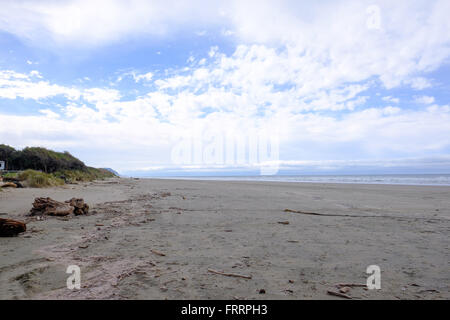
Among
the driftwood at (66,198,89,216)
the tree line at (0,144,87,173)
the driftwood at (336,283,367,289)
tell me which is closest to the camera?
the driftwood at (336,283,367,289)

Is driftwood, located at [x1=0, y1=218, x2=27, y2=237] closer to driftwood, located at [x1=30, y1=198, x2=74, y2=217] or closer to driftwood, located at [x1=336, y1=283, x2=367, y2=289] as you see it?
driftwood, located at [x1=30, y1=198, x2=74, y2=217]

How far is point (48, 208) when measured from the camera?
602 cm

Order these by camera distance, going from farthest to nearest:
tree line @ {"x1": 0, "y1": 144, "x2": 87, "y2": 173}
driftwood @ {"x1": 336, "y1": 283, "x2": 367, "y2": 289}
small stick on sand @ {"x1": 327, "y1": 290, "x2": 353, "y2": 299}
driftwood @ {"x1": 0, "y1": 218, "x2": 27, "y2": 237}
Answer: tree line @ {"x1": 0, "y1": 144, "x2": 87, "y2": 173}
driftwood @ {"x1": 0, "y1": 218, "x2": 27, "y2": 237}
driftwood @ {"x1": 336, "y1": 283, "x2": 367, "y2": 289}
small stick on sand @ {"x1": 327, "y1": 290, "x2": 353, "y2": 299}

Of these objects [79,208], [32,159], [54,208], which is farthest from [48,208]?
[32,159]

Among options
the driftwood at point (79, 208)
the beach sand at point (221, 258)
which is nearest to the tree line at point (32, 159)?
the driftwood at point (79, 208)

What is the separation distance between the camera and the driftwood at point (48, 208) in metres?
5.93

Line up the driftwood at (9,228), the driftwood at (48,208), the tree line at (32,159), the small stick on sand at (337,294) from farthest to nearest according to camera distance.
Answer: the tree line at (32,159), the driftwood at (48,208), the driftwood at (9,228), the small stick on sand at (337,294)

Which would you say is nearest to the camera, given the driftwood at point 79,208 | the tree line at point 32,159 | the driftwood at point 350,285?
the driftwood at point 350,285

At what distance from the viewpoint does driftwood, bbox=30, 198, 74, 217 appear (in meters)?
5.93

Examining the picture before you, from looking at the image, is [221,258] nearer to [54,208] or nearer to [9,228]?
[9,228]

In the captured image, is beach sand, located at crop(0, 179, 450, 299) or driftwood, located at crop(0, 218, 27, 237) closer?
beach sand, located at crop(0, 179, 450, 299)

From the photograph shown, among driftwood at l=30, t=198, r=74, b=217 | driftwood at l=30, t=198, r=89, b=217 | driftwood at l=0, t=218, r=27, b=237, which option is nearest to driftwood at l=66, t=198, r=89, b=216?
driftwood at l=30, t=198, r=89, b=217

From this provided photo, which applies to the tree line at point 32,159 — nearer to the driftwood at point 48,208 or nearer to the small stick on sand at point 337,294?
the driftwood at point 48,208
